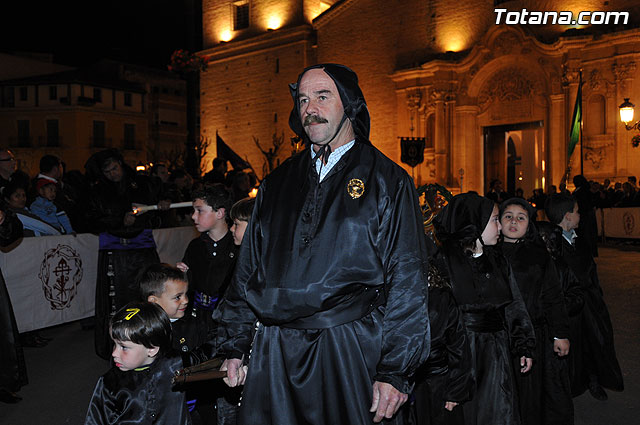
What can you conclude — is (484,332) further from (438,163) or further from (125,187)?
(438,163)

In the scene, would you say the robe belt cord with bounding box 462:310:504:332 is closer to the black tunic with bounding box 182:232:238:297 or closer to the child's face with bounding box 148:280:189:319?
the black tunic with bounding box 182:232:238:297

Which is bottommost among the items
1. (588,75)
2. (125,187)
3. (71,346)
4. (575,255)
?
(71,346)

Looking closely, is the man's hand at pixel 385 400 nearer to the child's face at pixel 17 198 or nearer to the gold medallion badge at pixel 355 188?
the gold medallion badge at pixel 355 188

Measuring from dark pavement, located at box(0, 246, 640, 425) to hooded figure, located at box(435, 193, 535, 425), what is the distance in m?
1.51

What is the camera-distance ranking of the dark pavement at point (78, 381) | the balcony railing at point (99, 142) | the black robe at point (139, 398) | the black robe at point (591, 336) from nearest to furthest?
1. the black robe at point (139, 398)
2. the dark pavement at point (78, 381)
3. the black robe at point (591, 336)
4. the balcony railing at point (99, 142)

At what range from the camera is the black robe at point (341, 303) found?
2533 millimetres

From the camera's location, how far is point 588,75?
21.1 metres

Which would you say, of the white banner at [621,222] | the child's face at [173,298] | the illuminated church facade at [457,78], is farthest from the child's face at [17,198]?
the white banner at [621,222]

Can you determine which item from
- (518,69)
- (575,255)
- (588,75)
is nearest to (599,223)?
(588,75)

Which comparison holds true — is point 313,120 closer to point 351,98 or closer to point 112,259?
point 351,98

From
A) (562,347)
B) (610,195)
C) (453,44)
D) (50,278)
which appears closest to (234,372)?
(562,347)

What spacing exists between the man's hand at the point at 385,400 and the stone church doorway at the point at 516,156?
73.5ft

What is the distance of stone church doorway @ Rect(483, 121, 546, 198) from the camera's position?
23.8 meters

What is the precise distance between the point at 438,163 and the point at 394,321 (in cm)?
2362
